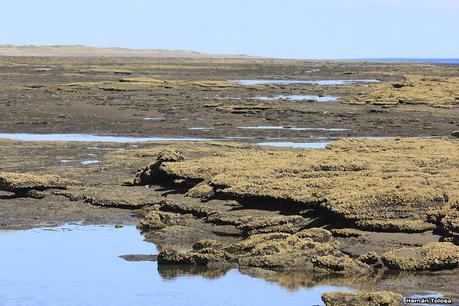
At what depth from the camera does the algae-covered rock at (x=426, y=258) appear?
12.6 meters

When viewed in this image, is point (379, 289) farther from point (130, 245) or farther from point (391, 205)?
point (130, 245)

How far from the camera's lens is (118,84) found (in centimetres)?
5853

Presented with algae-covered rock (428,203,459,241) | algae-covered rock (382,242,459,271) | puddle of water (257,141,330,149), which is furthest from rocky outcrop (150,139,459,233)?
puddle of water (257,141,330,149)

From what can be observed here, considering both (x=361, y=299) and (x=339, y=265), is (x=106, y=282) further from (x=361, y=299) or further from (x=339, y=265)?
(x=361, y=299)

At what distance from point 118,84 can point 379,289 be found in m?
47.8

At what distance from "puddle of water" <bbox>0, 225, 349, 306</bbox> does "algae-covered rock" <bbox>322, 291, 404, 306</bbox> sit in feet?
1.87

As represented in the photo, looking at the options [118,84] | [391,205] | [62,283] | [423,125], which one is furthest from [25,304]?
[118,84]

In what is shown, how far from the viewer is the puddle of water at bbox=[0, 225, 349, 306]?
Result: 37.8ft

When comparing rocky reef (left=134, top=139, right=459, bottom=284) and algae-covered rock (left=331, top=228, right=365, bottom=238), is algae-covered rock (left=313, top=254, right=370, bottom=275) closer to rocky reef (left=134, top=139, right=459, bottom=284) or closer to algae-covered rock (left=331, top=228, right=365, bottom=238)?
rocky reef (left=134, top=139, right=459, bottom=284)

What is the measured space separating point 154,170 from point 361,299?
9.35 m

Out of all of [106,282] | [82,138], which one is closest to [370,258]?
[106,282]

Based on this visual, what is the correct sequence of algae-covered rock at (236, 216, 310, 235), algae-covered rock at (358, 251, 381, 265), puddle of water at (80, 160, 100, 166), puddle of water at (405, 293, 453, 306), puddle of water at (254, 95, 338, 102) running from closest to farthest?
Answer: puddle of water at (405, 293, 453, 306) → algae-covered rock at (358, 251, 381, 265) → algae-covered rock at (236, 216, 310, 235) → puddle of water at (80, 160, 100, 166) → puddle of water at (254, 95, 338, 102)

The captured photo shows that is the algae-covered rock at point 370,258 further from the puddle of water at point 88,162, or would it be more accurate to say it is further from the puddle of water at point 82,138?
the puddle of water at point 82,138

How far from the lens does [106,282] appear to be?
1241 centimetres
